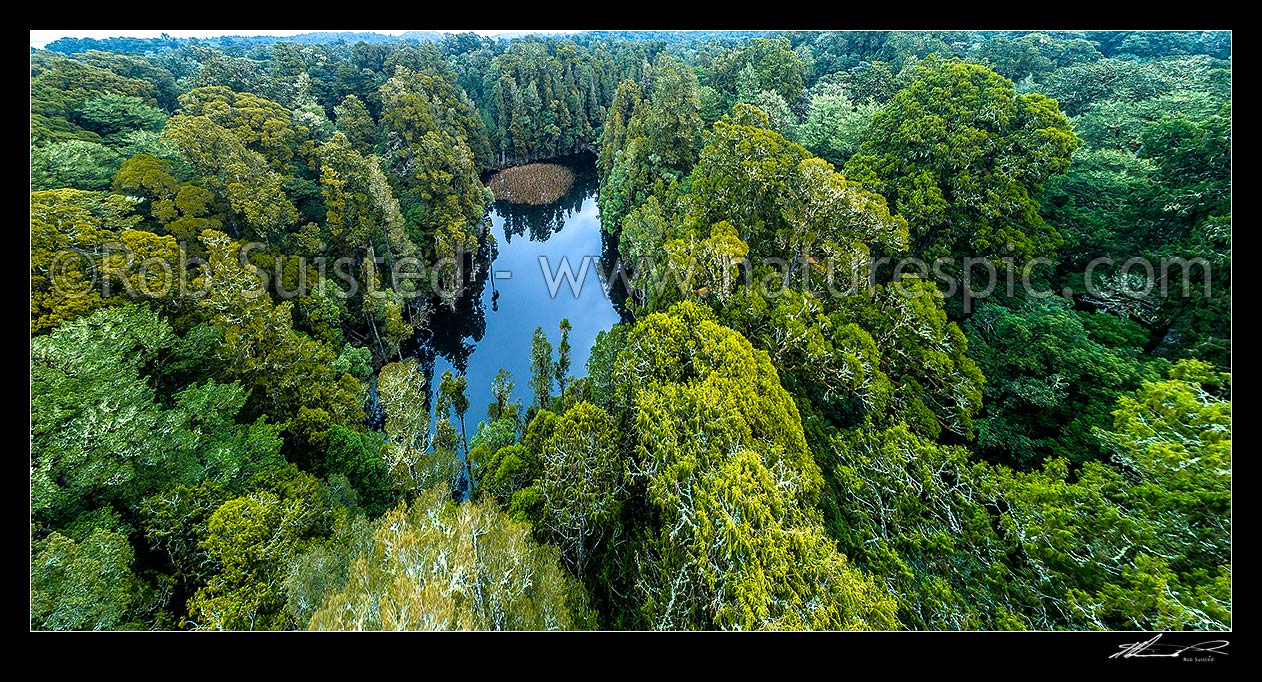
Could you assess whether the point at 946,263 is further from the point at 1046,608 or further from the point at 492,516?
the point at 492,516

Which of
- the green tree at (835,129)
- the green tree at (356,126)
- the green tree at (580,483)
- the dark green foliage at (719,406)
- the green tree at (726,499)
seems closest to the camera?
the green tree at (726,499)

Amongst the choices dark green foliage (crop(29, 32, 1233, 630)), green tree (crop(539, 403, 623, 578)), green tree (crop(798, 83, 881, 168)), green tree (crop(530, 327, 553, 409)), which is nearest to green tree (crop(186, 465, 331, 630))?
dark green foliage (crop(29, 32, 1233, 630))

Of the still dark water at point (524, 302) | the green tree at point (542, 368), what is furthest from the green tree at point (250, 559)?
the still dark water at point (524, 302)

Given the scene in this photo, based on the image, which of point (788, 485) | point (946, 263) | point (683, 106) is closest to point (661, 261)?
point (946, 263)

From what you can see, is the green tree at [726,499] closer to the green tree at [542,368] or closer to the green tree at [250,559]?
the green tree at [250,559]

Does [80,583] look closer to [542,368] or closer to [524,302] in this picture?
[542,368]
